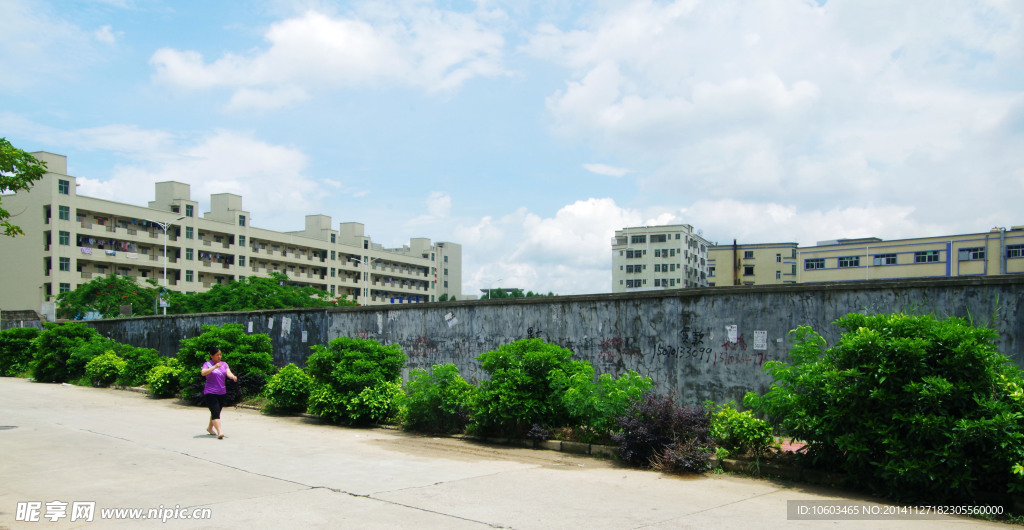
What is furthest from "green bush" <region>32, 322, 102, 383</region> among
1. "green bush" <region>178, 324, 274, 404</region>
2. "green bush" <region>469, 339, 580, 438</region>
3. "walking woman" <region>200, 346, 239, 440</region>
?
"green bush" <region>469, 339, 580, 438</region>

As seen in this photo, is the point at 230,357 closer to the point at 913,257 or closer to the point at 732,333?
the point at 732,333

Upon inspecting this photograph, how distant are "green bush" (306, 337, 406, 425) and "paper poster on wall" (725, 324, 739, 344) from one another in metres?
6.71

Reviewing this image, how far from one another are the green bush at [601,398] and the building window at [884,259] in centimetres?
7046

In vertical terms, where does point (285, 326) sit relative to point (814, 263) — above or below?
below

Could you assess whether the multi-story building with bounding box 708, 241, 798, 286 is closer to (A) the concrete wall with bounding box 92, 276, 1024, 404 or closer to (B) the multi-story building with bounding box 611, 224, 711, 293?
(B) the multi-story building with bounding box 611, 224, 711, 293

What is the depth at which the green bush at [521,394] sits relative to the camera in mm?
11383

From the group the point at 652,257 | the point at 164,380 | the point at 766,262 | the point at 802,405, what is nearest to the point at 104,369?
the point at 164,380

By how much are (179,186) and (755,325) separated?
8230cm

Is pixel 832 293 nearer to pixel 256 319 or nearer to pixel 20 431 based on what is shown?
pixel 20 431

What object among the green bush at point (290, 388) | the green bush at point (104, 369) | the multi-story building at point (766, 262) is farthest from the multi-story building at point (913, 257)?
the green bush at point (104, 369)

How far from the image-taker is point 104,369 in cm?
2370

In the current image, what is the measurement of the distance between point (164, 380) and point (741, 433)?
16.6 m

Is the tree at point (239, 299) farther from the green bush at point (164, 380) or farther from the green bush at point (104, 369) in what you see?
the green bush at point (164, 380)

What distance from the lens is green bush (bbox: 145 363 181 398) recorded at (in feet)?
63.9
